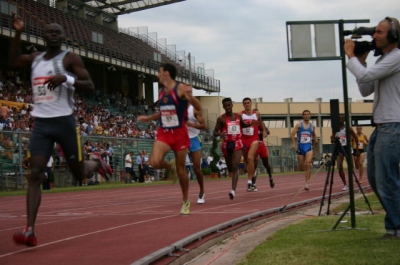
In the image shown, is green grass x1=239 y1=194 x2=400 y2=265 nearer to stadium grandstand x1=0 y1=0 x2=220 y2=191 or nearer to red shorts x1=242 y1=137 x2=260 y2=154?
red shorts x1=242 y1=137 x2=260 y2=154

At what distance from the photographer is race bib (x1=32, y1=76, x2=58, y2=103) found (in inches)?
268

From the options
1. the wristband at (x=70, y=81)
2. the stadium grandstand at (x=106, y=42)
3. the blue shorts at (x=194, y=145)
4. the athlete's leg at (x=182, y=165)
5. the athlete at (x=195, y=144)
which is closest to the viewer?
the wristband at (x=70, y=81)

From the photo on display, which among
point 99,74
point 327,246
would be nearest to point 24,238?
point 327,246

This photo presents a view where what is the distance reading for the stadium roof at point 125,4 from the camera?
170 feet

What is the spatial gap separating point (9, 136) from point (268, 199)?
13.9 m

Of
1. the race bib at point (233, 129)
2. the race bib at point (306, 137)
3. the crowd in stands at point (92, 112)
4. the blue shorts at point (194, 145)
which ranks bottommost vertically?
the blue shorts at point (194, 145)

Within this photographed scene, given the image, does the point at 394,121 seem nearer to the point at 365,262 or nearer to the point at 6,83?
the point at 365,262

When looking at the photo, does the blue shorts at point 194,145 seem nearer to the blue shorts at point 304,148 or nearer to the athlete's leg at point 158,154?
the athlete's leg at point 158,154

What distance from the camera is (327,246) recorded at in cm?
644

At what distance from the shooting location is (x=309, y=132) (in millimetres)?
17094

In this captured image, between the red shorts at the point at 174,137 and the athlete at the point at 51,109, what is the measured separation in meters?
3.16

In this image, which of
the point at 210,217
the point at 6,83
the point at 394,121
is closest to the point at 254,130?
the point at 210,217

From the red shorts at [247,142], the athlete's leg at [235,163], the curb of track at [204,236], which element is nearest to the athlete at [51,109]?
the curb of track at [204,236]

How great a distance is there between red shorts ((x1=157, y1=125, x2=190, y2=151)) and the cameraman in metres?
4.12
